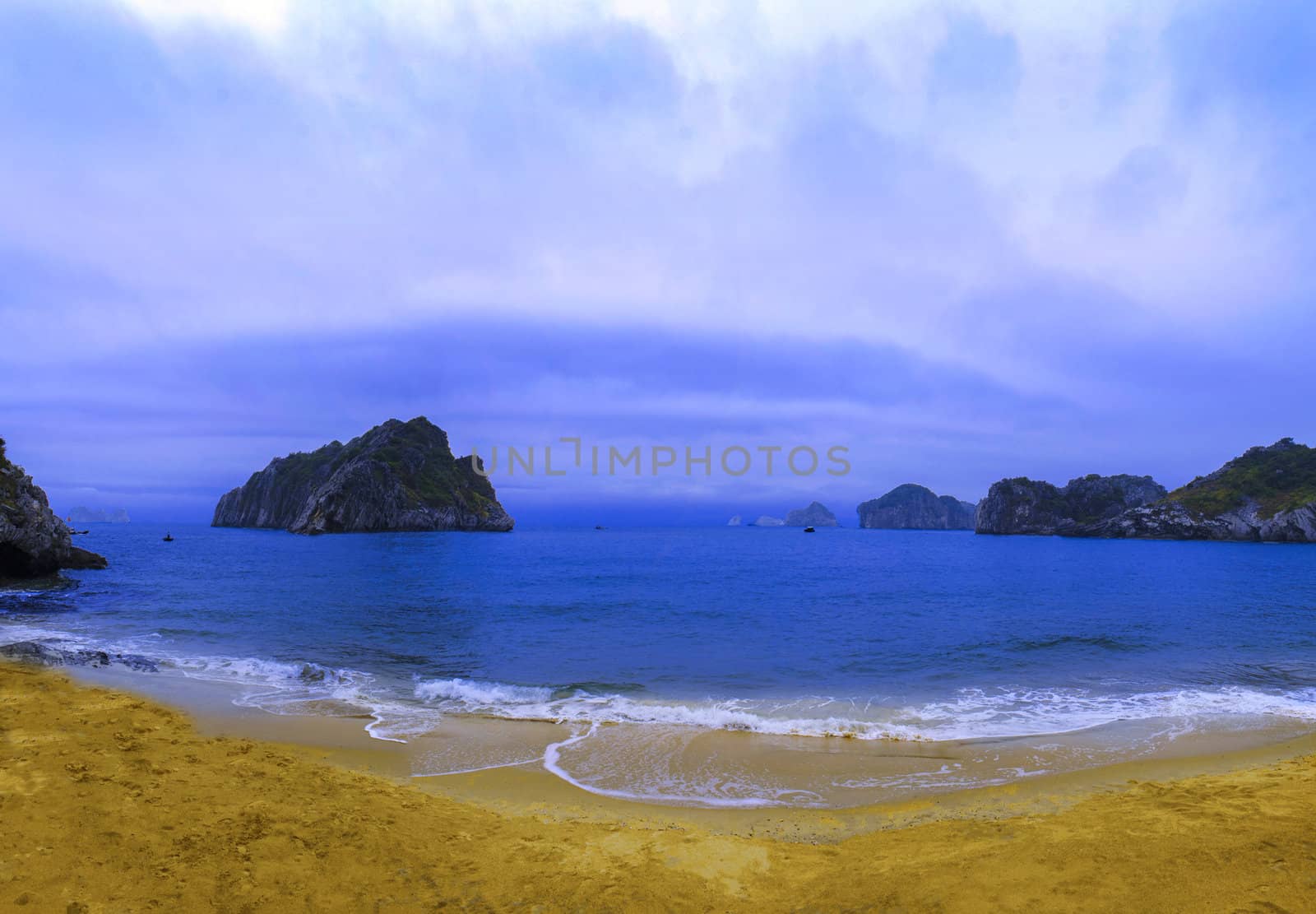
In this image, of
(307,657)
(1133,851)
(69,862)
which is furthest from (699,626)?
(69,862)

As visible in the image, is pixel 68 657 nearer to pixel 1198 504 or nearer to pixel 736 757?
pixel 736 757

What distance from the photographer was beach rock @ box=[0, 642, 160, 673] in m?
17.2

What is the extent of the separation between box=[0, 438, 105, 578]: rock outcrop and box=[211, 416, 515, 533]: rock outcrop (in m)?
96.7

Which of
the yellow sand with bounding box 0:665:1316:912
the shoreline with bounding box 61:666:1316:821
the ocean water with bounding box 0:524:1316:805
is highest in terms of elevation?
the yellow sand with bounding box 0:665:1316:912

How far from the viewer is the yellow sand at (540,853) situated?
606 centimetres

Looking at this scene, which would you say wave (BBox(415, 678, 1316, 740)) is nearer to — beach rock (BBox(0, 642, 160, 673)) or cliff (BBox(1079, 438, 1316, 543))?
beach rock (BBox(0, 642, 160, 673))

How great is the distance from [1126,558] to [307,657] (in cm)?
9549

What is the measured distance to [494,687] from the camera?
1711 centimetres

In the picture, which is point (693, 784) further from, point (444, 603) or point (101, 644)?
point (444, 603)

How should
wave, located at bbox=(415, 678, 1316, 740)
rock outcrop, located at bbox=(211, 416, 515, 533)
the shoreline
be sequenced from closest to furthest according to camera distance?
the shoreline → wave, located at bbox=(415, 678, 1316, 740) → rock outcrop, located at bbox=(211, 416, 515, 533)

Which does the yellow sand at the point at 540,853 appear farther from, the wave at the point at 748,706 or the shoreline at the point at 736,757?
the wave at the point at 748,706

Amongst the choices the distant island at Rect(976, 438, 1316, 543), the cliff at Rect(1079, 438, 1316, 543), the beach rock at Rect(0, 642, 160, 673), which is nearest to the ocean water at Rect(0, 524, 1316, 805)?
the beach rock at Rect(0, 642, 160, 673)

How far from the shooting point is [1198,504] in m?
140

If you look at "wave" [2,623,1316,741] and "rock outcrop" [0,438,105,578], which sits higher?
"rock outcrop" [0,438,105,578]
